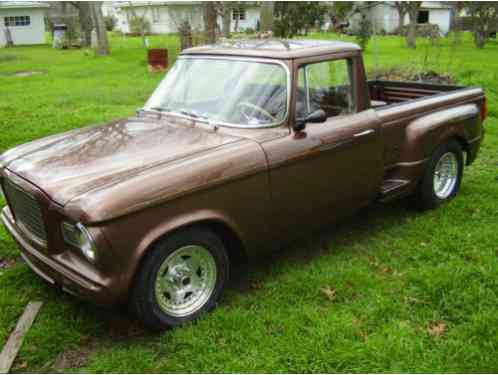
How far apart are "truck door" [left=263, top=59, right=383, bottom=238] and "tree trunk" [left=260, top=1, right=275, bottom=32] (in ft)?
40.2

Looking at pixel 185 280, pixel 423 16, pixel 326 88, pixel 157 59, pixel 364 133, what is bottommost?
pixel 185 280

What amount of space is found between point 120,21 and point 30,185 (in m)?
54.0

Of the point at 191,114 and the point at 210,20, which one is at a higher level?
the point at 210,20

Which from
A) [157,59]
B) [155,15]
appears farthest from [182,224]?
[155,15]

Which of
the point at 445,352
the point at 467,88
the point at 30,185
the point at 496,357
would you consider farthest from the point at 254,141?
the point at 467,88

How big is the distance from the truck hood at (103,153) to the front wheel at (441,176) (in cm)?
247

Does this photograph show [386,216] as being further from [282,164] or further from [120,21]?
[120,21]

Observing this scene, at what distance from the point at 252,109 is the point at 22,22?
125 ft

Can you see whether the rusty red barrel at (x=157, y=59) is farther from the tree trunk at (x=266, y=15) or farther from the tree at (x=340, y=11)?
the tree at (x=340, y=11)

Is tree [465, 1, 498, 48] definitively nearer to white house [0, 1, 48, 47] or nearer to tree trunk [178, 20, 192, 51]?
tree trunk [178, 20, 192, 51]

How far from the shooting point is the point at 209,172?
3.32 m

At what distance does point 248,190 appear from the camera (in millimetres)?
3529

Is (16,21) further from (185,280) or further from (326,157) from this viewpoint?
(185,280)

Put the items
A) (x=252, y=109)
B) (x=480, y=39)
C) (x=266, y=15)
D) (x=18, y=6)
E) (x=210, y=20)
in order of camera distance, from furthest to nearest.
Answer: (x=18, y=6), (x=480, y=39), (x=210, y=20), (x=266, y=15), (x=252, y=109)
